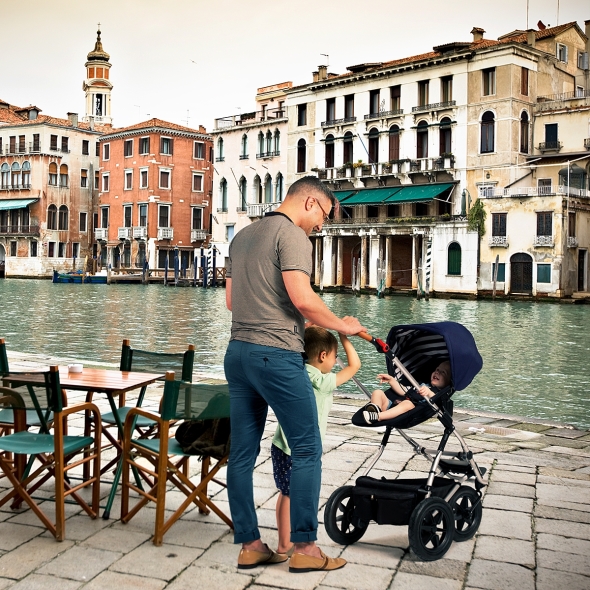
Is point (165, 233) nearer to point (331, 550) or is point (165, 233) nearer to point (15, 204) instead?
point (15, 204)

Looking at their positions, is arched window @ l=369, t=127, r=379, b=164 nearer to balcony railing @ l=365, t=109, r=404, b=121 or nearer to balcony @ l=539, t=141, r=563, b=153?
balcony railing @ l=365, t=109, r=404, b=121

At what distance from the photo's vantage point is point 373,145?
166 ft

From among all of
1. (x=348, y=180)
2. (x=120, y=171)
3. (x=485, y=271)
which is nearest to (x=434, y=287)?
(x=485, y=271)

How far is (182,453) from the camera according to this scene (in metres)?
4.12

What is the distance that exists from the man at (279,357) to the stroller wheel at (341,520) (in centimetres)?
31

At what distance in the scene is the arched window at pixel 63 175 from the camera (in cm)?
6600

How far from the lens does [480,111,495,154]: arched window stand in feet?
146

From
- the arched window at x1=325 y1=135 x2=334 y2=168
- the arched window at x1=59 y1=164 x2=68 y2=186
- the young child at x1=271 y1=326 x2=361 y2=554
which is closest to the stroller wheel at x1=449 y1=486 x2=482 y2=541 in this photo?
the young child at x1=271 y1=326 x2=361 y2=554

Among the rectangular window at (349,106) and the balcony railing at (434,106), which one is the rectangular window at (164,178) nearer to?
the rectangular window at (349,106)

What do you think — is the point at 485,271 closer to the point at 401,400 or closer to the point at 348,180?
the point at 348,180

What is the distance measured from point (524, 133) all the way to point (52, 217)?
37.5 meters

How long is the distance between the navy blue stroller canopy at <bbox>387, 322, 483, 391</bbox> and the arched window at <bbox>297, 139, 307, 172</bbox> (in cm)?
5045

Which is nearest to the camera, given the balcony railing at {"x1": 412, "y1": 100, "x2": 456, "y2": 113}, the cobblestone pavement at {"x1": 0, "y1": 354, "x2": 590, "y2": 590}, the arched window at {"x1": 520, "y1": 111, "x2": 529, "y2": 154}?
the cobblestone pavement at {"x1": 0, "y1": 354, "x2": 590, "y2": 590}

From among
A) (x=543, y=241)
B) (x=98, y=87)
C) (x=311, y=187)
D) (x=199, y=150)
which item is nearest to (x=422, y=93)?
(x=543, y=241)
